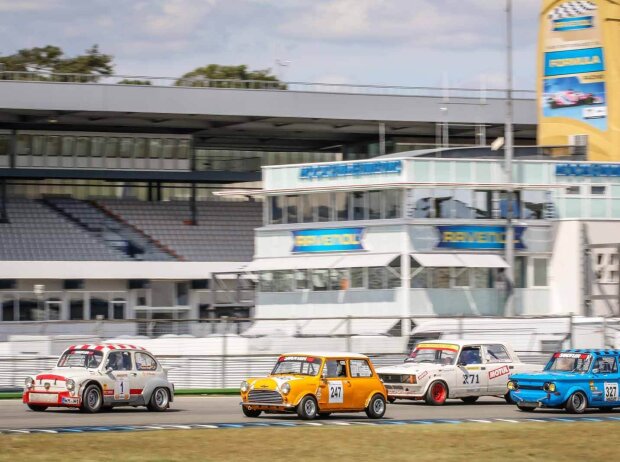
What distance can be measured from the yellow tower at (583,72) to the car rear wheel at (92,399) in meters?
34.6

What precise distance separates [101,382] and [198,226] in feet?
136

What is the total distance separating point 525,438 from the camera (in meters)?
21.5

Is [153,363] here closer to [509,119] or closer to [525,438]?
[525,438]

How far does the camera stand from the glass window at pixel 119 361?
27.1 metres

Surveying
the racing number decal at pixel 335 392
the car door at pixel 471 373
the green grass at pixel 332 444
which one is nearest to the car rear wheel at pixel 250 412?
the racing number decal at pixel 335 392

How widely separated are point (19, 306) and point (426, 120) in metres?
22.1

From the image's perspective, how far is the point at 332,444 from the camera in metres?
20.1

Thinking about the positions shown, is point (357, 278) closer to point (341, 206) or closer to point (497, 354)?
point (341, 206)

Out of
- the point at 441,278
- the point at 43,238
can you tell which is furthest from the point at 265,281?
the point at 43,238

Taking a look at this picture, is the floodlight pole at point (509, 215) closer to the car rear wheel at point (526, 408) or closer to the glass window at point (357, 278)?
the glass window at point (357, 278)

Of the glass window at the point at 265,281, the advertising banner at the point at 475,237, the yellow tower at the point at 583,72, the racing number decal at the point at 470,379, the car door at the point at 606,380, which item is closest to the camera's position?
the car door at the point at 606,380

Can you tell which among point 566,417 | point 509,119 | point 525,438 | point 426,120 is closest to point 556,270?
point 509,119

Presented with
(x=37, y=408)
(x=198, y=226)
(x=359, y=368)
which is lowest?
(x=37, y=408)

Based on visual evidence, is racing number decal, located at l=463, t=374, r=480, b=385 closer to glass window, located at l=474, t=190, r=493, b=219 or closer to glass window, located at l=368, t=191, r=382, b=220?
glass window, located at l=368, t=191, r=382, b=220
